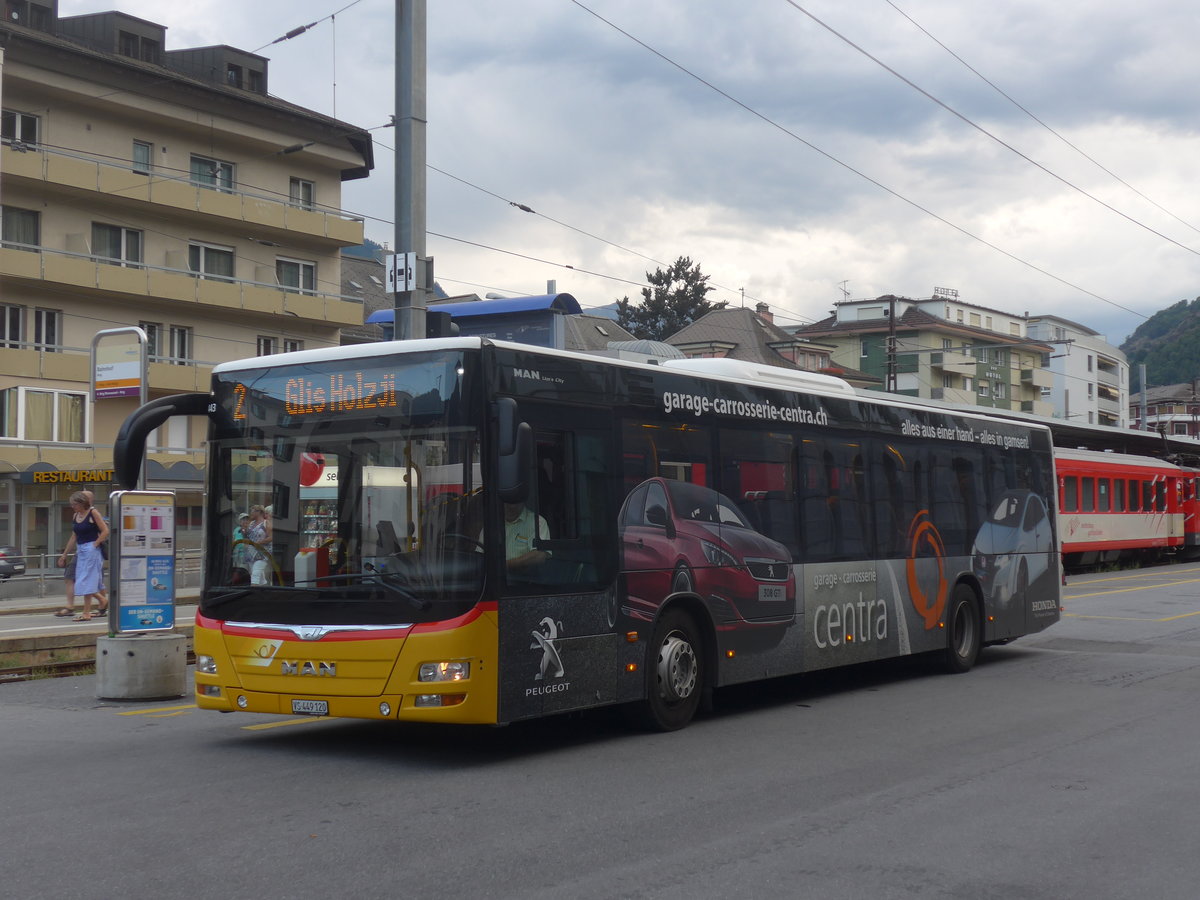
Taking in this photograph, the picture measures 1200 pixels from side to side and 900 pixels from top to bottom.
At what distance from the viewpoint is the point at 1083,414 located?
4710 inches

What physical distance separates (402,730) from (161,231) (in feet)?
119

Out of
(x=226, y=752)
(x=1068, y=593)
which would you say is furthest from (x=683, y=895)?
(x=1068, y=593)

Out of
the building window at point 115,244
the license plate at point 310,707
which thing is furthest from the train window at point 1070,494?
the license plate at point 310,707

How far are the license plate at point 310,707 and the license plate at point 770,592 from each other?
3.97m

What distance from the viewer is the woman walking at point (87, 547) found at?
2003 cm

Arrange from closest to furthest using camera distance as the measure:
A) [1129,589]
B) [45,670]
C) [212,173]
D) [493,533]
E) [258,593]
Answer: [493,533], [258,593], [45,670], [1129,589], [212,173]

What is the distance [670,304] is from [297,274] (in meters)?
53.0

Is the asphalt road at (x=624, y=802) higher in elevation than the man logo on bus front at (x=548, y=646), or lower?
lower

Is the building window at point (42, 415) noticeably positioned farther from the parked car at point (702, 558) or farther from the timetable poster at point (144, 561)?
the parked car at point (702, 558)

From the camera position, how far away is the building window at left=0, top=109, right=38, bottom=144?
3938cm

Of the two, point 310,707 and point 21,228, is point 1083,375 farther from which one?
point 310,707

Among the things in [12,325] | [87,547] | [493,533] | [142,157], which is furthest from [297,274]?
[493,533]

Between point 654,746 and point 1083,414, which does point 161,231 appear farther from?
point 1083,414

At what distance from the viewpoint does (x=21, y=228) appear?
40219 mm
